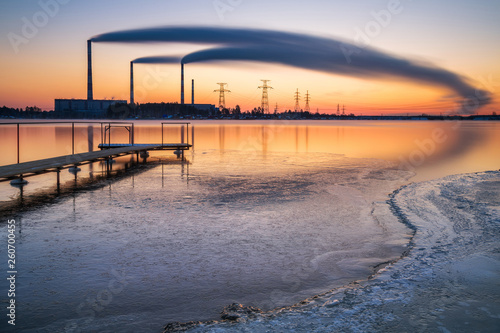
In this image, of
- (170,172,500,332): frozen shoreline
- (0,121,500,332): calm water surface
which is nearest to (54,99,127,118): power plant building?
(0,121,500,332): calm water surface

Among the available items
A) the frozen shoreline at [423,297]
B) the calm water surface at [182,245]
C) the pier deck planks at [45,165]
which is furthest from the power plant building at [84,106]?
the frozen shoreline at [423,297]

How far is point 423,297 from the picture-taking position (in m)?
4.82

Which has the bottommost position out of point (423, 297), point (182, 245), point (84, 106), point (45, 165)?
point (423, 297)

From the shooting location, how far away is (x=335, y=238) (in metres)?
7.18

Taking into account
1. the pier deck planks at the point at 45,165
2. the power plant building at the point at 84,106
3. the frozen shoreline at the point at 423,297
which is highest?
the power plant building at the point at 84,106

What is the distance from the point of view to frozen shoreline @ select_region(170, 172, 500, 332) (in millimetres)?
4141

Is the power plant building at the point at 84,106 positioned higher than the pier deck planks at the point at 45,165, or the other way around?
the power plant building at the point at 84,106

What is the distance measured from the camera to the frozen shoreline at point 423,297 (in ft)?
13.6

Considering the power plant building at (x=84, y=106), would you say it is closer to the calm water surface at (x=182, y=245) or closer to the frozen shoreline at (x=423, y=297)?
the calm water surface at (x=182, y=245)

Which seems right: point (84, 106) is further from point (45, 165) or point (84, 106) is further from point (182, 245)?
point (182, 245)

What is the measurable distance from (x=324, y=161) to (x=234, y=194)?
9903mm

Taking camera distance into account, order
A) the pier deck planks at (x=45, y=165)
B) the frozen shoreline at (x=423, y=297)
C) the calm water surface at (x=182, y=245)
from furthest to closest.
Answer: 1. the pier deck planks at (x=45, y=165)
2. the calm water surface at (x=182, y=245)
3. the frozen shoreline at (x=423, y=297)

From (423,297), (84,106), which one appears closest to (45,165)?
(423,297)

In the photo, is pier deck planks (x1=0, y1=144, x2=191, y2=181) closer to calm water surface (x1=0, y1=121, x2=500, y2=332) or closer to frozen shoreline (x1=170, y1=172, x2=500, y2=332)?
calm water surface (x1=0, y1=121, x2=500, y2=332)
